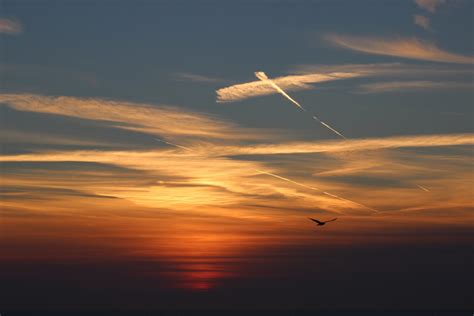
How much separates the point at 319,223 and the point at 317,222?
1.67ft

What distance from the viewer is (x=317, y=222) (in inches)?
5527

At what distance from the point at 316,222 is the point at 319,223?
2.72 feet

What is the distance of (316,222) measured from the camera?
Answer: 139750 millimetres

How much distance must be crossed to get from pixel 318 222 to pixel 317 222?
353 mm

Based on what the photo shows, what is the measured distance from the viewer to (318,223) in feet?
459

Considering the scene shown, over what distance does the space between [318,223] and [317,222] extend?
1.80 ft

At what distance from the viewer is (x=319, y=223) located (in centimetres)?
14012

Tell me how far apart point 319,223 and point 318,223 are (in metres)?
0.35

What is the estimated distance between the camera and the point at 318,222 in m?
141

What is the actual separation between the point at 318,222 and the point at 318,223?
77 cm

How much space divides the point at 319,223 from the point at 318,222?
549 mm
